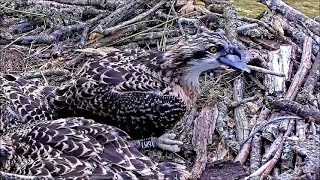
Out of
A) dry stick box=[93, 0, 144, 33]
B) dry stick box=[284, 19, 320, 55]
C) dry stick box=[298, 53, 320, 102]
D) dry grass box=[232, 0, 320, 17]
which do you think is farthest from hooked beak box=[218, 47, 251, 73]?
dry grass box=[232, 0, 320, 17]

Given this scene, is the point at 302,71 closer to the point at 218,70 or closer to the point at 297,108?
the point at 297,108

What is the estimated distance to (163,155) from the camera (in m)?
6.68

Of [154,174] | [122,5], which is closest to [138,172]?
[154,174]

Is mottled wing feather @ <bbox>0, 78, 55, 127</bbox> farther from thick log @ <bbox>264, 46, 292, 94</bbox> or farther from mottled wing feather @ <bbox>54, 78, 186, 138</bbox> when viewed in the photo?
thick log @ <bbox>264, 46, 292, 94</bbox>

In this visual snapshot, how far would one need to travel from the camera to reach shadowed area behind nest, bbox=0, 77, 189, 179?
556 centimetres

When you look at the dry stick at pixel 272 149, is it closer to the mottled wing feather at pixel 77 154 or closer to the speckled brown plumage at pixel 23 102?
the mottled wing feather at pixel 77 154

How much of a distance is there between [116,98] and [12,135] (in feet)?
2.99

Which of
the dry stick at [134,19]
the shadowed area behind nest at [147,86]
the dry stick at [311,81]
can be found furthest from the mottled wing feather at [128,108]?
the dry stick at [134,19]

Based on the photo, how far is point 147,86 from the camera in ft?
21.2

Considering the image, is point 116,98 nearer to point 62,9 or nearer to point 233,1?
point 62,9

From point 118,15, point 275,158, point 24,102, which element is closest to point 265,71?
point 275,158

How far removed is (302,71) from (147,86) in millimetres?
1595

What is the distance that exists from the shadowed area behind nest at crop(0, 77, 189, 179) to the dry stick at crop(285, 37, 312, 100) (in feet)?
4.93

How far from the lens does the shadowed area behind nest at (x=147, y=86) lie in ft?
21.0
